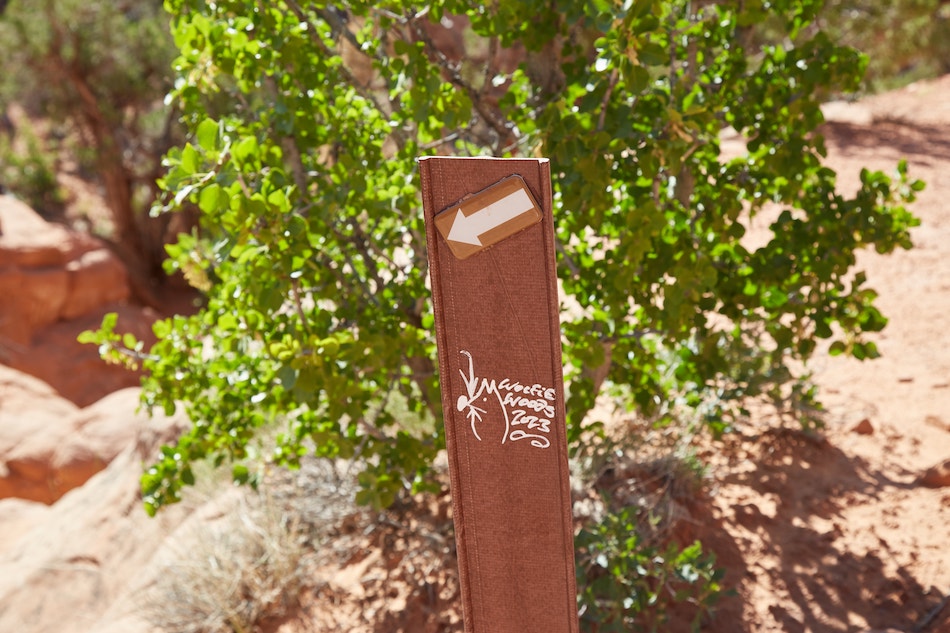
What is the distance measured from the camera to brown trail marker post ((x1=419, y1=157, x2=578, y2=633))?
1.41 metres

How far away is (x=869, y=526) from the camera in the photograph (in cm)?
303

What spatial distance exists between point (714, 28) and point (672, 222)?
0.61 meters

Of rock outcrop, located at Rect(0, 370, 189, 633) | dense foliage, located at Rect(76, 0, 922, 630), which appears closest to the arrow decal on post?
dense foliage, located at Rect(76, 0, 922, 630)

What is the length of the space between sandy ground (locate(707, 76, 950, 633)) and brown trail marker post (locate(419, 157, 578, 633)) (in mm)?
1320

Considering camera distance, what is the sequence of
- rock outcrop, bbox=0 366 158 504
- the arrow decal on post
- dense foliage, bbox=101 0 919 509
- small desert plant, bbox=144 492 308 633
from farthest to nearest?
rock outcrop, bbox=0 366 158 504 → small desert plant, bbox=144 492 308 633 → dense foliage, bbox=101 0 919 509 → the arrow decal on post

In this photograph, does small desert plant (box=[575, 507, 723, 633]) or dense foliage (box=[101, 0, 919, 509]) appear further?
small desert plant (box=[575, 507, 723, 633])

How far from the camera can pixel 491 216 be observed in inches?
54.8

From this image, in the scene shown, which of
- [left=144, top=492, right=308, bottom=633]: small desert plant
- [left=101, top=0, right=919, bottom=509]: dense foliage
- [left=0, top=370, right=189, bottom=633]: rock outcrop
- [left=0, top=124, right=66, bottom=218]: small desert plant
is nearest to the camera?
[left=101, top=0, right=919, bottom=509]: dense foliage

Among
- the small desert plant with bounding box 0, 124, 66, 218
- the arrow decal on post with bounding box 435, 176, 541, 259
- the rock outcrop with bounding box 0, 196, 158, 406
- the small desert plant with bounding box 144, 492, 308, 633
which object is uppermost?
the small desert plant with bounding box 0, 124, 66, 218

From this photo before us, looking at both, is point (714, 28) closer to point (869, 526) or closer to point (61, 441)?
point (869, 526)
